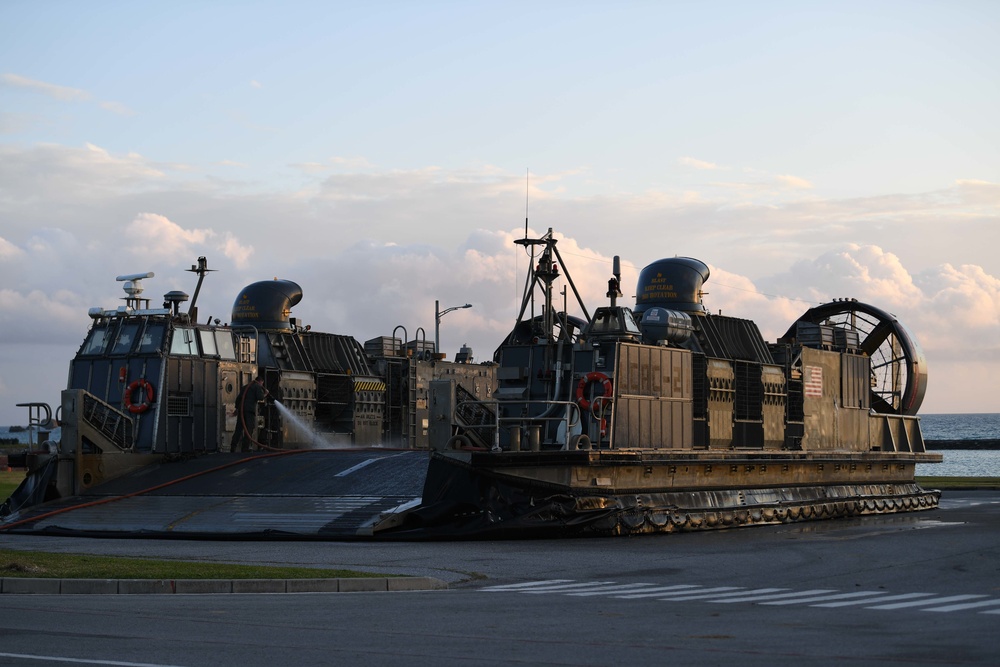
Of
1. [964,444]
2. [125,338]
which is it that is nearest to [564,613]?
[125,338]

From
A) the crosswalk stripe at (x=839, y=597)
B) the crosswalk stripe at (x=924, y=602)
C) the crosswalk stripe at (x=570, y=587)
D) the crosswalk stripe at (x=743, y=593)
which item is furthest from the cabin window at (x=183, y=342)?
the crosswalk stripe at (x=924, y=602)

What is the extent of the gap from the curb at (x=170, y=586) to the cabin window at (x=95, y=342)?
16.9 metres

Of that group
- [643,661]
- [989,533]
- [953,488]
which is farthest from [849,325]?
[643,661]

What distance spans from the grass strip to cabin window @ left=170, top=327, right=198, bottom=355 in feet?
44.7

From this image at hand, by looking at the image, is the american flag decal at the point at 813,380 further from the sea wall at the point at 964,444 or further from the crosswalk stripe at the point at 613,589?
the sea wall at the point at 964,444

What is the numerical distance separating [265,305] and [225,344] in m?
6.33

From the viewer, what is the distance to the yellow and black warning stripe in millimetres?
38125

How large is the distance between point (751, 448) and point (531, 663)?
71.9ft

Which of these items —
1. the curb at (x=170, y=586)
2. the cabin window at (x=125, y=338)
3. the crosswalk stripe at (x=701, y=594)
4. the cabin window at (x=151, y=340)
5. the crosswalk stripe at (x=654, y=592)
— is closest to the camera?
the crosswalk stripe at (x=701, y=594)

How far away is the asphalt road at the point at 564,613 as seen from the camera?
9906 millimetres

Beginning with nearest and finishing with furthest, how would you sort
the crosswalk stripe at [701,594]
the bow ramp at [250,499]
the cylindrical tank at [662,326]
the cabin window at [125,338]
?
1. the crosswalk stripe at [701,594]
2. the bow ramp at [250,499]
3. the cylindrical tank at [662,326]
4. the cabin window at [125,338]

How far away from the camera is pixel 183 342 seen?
102 feet

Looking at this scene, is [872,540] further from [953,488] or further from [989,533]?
[953,488]

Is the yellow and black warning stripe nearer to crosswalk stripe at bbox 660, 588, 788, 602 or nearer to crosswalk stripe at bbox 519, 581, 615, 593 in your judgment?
crosswalk stripe at bbox 519, 581, 615, 593
